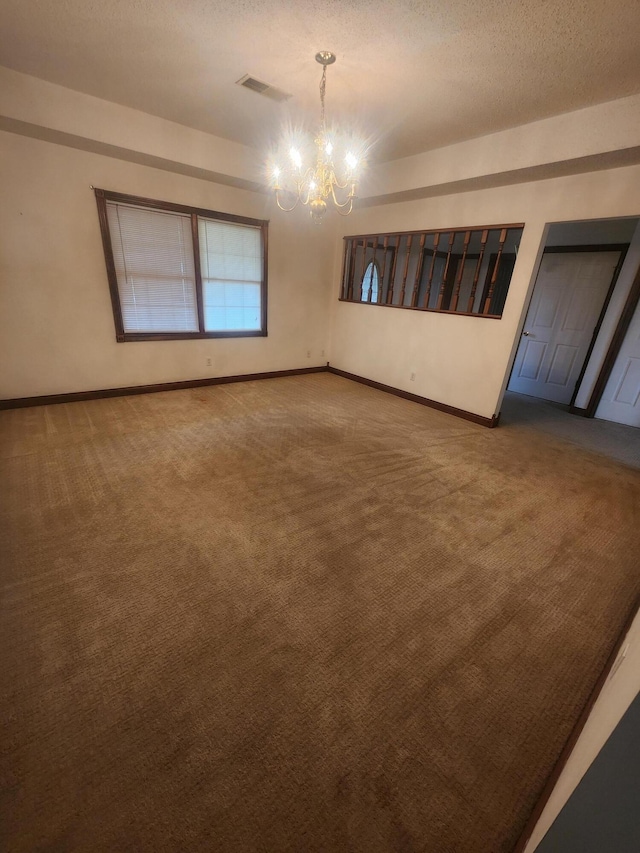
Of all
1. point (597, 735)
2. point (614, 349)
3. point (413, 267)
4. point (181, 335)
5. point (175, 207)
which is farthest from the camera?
point (413, 267)

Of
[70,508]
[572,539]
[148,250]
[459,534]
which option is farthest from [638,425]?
[148,250]

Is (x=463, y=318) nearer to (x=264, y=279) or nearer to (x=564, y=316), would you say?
(x=564, y=316)

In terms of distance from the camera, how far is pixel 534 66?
2.36 m

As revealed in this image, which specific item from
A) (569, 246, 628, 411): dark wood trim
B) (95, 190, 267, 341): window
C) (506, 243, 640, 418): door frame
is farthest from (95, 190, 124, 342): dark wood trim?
(569, 246, 628, 411): dark wood trim

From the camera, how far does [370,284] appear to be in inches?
215

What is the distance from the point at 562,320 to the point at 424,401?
8.15 ft

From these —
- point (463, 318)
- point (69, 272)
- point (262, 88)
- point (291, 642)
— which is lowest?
point (291, 642)

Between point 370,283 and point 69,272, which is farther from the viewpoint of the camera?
Result: point 370,283

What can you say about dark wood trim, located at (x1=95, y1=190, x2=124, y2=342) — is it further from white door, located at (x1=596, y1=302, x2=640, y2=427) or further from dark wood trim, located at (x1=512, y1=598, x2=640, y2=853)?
white door, located at (x1=596, y1=302, x2=640, y2=427)

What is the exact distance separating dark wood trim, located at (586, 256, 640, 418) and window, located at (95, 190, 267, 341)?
4.68 meters

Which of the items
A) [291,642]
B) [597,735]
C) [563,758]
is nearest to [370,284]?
[291,642]

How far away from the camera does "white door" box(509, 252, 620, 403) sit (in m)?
4.80

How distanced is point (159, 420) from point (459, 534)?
3.09 m

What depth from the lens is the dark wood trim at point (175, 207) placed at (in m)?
3.78
